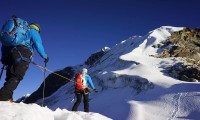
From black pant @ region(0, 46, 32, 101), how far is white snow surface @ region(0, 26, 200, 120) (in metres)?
0.33

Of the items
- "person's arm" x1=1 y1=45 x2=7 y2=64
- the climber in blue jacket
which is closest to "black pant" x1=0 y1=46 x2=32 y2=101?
the climber in blue jacket

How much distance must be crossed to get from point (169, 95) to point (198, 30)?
67.1 ft

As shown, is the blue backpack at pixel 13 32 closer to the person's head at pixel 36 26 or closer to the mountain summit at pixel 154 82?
the person's head at pixel 36 26

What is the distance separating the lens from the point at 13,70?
5.35m

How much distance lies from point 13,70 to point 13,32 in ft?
2.38

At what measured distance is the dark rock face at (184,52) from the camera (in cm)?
2239

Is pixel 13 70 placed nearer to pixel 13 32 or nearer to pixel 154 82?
pixel 13 32

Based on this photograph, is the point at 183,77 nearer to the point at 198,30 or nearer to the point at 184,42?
the point at 184,42

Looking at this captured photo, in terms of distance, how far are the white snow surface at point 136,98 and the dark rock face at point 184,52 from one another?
3.34ft

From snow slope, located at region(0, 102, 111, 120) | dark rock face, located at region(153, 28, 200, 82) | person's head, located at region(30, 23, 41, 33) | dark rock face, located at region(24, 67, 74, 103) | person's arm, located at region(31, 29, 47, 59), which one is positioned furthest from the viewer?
dark rock face, located at region(24, 67, 74, 103)

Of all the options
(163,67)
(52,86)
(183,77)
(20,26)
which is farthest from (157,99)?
(52,86)

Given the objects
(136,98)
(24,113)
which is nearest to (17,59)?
(24,113)

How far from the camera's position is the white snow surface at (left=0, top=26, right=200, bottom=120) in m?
5.21

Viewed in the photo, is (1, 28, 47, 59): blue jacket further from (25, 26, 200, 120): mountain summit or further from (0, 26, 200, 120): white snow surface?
(25, 26, 200, 120): mountain summit
